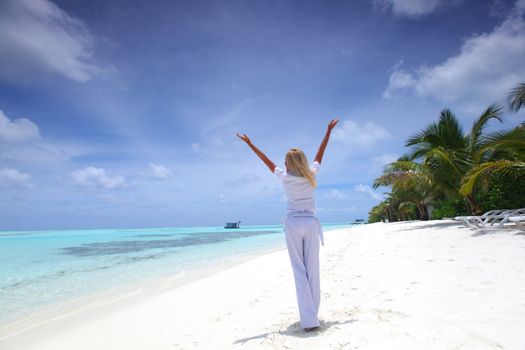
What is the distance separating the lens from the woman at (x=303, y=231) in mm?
3045

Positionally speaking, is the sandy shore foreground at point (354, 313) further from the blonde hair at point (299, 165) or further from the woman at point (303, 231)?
the blonde hair at point (299, 165)

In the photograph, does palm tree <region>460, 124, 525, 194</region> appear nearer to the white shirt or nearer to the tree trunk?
the white shirt

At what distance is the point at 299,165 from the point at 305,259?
96 cm

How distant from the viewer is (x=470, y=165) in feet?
45.2

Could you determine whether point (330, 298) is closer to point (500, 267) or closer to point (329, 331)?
point (329, 331)

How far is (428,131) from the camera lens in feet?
53.9

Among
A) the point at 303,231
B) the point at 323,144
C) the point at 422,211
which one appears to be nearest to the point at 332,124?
the point at 323,144

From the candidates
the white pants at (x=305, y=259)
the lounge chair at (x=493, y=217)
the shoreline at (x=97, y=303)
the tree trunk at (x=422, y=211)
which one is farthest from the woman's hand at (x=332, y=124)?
the tree trunk at (x=422, y=211)

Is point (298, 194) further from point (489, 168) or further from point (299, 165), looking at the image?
point (489, 168)

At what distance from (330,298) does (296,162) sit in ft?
7.64

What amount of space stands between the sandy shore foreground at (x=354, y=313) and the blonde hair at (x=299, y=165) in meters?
1.51

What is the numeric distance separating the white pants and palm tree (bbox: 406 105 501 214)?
→ 42.2 feet

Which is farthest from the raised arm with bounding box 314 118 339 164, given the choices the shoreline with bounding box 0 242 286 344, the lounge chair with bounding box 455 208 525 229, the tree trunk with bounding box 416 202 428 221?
the tree trunk with bounding box 416 202 428 221

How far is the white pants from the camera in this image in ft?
10.0
